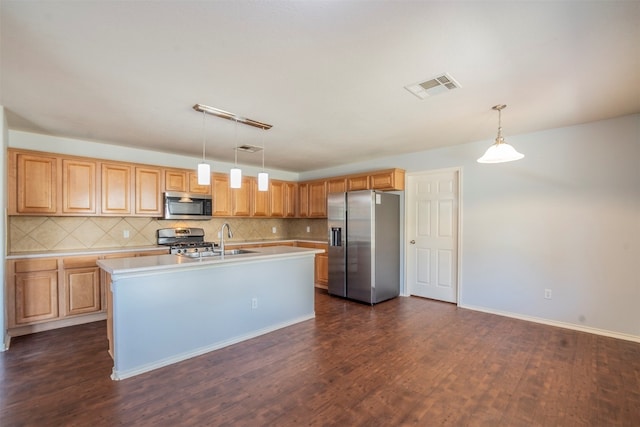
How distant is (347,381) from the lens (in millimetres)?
2434

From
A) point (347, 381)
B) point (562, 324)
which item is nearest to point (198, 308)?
point (347, 381)

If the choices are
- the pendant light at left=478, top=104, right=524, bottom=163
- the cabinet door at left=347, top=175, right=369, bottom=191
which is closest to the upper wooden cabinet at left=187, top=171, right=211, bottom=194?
the cabinet door at left=347, top=175, right=369, bottom=191

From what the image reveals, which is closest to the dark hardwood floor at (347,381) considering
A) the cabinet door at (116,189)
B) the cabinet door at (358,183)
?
the cabinet door at (116,189)

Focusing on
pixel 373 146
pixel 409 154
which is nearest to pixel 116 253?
pixel 373 146

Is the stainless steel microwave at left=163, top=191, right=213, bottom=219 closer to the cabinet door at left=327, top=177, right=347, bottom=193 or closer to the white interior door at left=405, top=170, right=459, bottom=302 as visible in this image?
the cabinet door at left=327, top=177, right=347, bottom=193

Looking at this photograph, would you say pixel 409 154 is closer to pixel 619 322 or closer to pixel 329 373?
pixel 619 322

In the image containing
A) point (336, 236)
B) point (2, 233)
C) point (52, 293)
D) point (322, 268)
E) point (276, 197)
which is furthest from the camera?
point (276, 197)

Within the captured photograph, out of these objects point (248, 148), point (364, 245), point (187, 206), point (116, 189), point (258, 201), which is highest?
point (248, 148)

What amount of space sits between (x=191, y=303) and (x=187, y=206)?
2400 millimetres

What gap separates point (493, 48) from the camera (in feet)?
6.47

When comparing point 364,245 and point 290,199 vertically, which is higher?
point 290,199

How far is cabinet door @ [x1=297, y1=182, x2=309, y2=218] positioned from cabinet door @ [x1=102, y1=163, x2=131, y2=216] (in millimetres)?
3208

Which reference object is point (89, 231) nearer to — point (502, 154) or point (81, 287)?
point (81, 287)

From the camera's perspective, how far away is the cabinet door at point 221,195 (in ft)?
17.6
